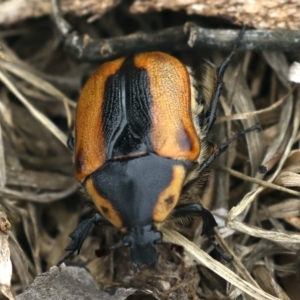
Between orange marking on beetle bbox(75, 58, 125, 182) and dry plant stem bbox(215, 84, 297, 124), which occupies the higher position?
orange marking on beetle bbox(75, 58, 125, 182)

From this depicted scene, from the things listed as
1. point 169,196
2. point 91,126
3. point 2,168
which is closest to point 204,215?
point 169,196

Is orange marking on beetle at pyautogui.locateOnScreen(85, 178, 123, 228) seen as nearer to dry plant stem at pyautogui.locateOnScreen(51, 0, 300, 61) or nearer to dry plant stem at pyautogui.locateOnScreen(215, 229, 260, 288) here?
dry plant stem at pyautogui.locateOnScreen(215, 229, 260, 288)

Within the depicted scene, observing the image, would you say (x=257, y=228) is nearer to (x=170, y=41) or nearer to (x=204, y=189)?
(x=204, y=189)

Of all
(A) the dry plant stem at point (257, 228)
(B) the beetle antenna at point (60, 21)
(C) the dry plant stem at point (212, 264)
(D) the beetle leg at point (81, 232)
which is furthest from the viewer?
(B) the beetle antenna at point (60, 21)

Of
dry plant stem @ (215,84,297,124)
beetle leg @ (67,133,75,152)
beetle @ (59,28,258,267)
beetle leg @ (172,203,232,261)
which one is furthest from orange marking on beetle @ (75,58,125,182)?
dry plant stem @ (215,84,297,124)

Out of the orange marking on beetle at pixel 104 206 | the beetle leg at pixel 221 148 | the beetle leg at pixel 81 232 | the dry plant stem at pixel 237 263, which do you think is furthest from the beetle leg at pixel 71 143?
the dry plant stem at pixel 237 263

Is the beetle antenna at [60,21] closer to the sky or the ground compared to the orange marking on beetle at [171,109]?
closer to the sky

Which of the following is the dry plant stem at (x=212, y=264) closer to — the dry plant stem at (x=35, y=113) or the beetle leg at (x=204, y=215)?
the beetle leg at (x=204, y=215)
